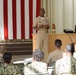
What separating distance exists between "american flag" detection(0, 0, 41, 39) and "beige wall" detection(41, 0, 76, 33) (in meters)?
0.39

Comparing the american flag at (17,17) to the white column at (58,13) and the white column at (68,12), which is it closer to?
the white column at (58,13)

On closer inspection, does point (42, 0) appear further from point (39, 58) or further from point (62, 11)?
point (39, 58)

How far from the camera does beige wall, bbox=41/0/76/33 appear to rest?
10.2 meters

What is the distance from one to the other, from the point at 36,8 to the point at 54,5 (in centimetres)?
66

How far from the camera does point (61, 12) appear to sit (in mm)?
10305

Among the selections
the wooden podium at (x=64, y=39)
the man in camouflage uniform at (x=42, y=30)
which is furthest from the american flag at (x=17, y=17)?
the wooden podium at (x=64, y=39)

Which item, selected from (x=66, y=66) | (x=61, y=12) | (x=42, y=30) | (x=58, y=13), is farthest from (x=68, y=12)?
(x=66, y=66)

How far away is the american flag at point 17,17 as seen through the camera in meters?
10.0

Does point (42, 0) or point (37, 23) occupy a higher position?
point (42, 0)

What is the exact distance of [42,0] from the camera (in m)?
10.2

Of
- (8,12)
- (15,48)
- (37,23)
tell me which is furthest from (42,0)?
(37,23)

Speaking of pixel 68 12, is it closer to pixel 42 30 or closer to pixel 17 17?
pixel 17 17

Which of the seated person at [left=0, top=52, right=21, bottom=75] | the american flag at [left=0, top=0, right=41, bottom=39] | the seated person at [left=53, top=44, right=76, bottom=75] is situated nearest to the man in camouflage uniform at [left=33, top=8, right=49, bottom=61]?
the american flag at [left=0, top=0, right=41, bottom=39]

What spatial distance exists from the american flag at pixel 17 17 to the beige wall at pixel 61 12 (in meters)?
0.39
